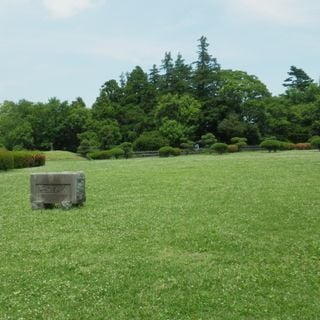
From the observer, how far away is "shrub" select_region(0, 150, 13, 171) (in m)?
27.2

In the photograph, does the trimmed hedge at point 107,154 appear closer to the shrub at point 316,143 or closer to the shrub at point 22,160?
the shrub at point 22,160

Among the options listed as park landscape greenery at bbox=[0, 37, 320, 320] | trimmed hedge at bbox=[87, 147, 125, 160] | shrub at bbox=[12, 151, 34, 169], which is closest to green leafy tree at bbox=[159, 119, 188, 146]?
trimmed hedge at bbox=[87, 147, 125, 160]

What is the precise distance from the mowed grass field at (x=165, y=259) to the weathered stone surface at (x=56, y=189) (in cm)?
38

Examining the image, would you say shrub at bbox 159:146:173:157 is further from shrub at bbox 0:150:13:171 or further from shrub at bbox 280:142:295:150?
shrub at bbox 0:150:13:171

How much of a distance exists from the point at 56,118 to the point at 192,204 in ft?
201

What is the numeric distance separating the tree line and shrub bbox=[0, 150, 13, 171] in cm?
2531

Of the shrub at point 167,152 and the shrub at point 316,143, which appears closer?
the shrub at point 316,143

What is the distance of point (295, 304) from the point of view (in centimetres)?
529

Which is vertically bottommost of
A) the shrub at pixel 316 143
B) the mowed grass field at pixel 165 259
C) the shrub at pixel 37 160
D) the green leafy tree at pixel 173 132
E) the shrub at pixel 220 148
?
the mowed grass field at pixel 165 259

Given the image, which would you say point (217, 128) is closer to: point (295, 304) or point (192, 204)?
point (192, 204)

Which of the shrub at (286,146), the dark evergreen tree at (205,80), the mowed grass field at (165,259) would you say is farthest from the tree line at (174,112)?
the mowed grass field at (165,259)

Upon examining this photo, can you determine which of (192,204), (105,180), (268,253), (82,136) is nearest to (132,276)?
(268,253)

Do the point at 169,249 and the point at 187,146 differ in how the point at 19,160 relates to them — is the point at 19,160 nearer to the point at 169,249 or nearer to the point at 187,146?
the point at 169,249

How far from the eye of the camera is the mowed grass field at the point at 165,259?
17.3ft
